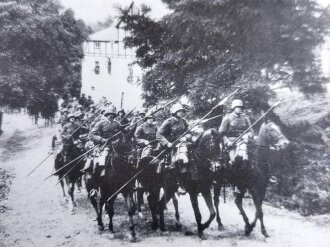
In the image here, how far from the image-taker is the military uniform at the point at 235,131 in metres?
5.58

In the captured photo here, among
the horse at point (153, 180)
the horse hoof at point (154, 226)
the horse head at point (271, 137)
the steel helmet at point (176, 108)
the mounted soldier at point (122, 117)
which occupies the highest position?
the steel helmet at point (176, 108)

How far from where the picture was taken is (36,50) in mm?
6320

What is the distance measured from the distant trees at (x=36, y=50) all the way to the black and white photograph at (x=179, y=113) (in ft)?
0.07

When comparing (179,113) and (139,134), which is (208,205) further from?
(139,134)

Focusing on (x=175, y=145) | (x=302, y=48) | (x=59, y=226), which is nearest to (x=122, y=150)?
(x=175, y=145)

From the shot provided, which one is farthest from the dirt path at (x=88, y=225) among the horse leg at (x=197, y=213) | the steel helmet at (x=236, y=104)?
the steel helmet at (x=236, y=104)

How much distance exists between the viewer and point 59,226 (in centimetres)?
515

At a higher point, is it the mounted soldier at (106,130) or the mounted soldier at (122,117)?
the mounted soldier at (122,117)

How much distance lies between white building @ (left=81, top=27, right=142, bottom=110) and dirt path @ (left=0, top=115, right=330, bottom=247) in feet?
5.74

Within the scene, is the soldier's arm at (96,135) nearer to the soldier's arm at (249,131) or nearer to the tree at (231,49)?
the tree at (231,49)

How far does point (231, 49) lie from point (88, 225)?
3.71 meters

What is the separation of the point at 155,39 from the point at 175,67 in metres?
0.58

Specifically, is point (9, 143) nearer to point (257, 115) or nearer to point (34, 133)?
point (34, 133)

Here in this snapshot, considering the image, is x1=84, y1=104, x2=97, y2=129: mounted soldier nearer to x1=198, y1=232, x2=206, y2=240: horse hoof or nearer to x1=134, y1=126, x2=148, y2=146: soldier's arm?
x1=134, y1=126, x2=148, y2=146: soldier's arm
